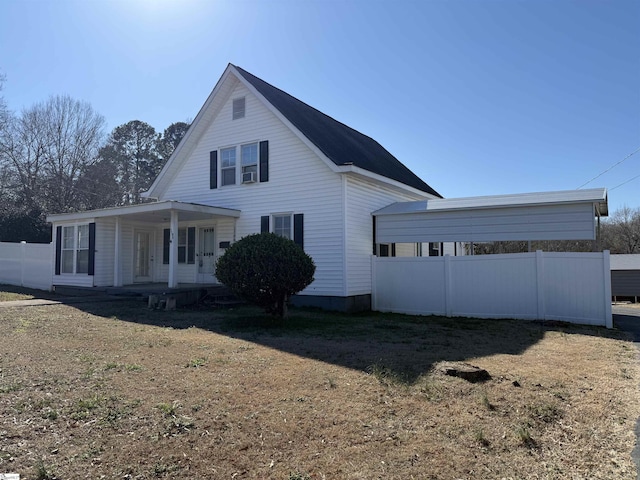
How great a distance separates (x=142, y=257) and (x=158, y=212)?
3.69m

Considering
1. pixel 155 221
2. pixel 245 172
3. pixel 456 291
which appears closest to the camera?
pixel 456 291

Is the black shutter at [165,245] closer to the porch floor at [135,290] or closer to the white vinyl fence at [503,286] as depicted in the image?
→ the porch floor at [135,290]

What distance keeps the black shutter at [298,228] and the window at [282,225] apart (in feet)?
1.30

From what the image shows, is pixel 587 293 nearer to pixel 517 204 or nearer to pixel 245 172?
pixel 517 204

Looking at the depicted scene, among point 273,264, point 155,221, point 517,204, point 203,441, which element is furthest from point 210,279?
point 203,441

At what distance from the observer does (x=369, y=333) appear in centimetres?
906

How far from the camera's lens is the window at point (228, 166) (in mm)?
15773

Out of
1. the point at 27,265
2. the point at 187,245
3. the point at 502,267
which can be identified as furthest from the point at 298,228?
the point at 27,265

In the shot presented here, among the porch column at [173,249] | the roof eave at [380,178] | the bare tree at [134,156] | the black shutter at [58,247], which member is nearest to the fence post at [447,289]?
the roof eave at [380,178]

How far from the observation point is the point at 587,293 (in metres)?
10.9

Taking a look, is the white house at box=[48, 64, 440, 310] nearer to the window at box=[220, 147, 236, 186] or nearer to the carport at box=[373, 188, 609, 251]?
the window at box=[220, 147, 236, 186]

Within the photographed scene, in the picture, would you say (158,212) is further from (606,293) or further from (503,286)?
(606,293)

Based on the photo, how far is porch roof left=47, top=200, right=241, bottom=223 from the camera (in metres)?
13.7

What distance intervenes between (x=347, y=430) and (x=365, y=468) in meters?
0.64
